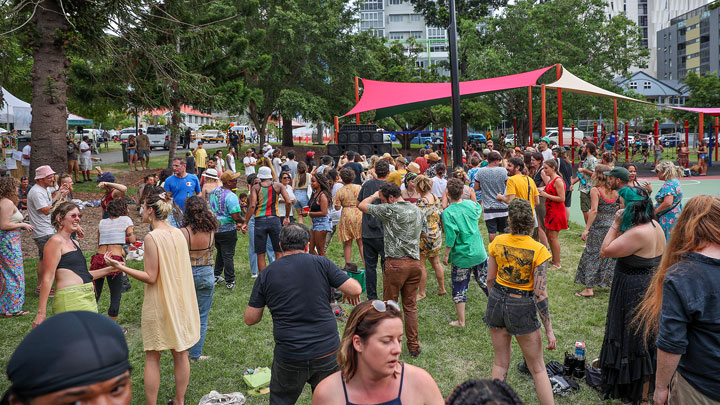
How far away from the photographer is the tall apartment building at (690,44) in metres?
76.2

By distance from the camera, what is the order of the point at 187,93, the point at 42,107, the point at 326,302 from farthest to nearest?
the point at 187,93
the point at 42,107
the point at 326,302

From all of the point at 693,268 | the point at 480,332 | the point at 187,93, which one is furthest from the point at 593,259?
the point at 187,93

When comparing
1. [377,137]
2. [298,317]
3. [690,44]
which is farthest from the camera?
[690,44]

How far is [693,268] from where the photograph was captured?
8.31ft

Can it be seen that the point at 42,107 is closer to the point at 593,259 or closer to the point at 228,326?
the point at 228,326

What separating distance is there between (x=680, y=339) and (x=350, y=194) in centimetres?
509

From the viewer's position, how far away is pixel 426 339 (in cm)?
557

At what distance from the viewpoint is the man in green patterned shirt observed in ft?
16.8

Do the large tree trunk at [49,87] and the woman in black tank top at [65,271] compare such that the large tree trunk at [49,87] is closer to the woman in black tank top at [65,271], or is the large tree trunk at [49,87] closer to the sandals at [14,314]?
the sandals at [14,314]

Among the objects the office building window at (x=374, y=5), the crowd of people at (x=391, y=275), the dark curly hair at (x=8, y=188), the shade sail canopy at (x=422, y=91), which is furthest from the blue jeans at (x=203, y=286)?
the office building window at (x=374, y=5)

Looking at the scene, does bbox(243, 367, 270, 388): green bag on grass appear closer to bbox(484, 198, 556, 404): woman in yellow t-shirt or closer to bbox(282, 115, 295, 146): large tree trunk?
bbox(484, 198, 556, 404): woman in yellow t-shirt

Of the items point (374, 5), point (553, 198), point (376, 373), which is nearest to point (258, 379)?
point (376, 373)

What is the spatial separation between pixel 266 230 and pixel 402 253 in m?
2.80

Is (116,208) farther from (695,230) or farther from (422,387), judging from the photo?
(695,230)
